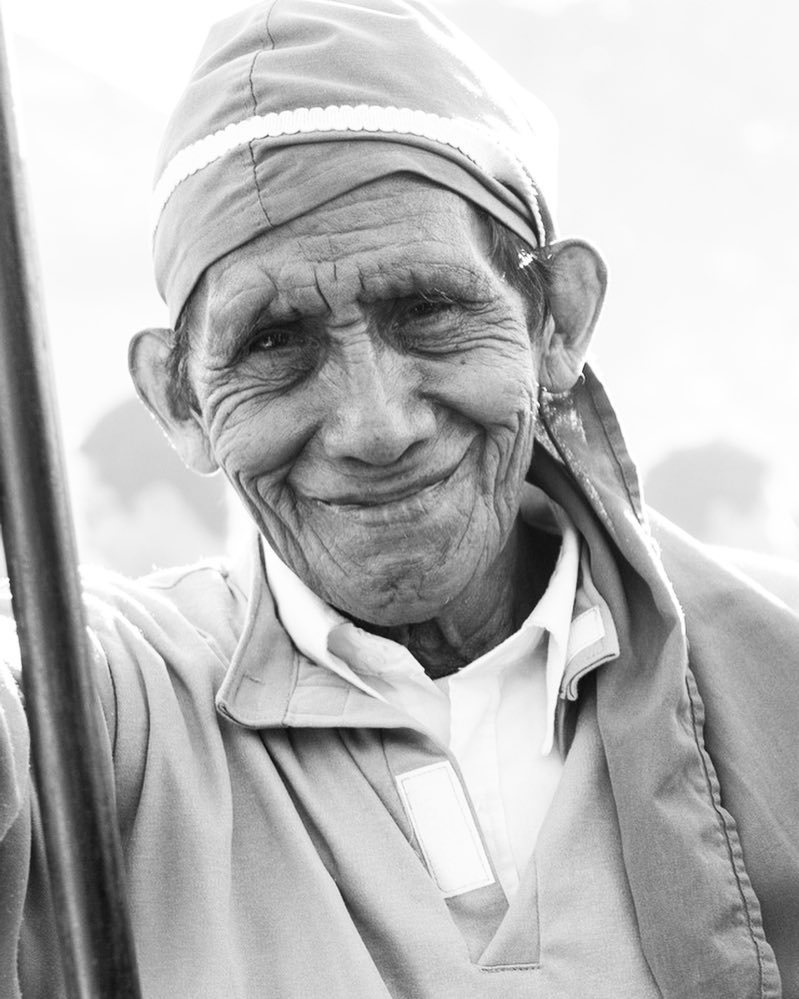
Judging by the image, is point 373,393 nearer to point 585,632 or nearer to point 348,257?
point 348,257

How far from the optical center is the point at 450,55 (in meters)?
2.27

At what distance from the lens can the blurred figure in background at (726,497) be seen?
617 centimetres

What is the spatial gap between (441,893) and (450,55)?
1.27 m

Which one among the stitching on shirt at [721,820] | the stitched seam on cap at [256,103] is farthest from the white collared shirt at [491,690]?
the stitched seam on cap at [256,103]

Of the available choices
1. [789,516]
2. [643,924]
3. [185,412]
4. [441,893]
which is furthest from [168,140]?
[789,516]

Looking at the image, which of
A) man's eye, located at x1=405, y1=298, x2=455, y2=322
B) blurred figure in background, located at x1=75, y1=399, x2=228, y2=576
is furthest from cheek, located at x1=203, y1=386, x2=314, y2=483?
blurred figure in background, located at x1=75, y1=399, x2=228, y2=576

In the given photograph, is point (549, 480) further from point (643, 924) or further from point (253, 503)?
point (643, 924)

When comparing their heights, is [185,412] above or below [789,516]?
above

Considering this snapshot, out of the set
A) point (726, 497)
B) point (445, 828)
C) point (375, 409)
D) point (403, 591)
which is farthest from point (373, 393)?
point (726, 497)

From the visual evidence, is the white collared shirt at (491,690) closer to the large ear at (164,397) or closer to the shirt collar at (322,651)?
the shirt collar at (322,651)

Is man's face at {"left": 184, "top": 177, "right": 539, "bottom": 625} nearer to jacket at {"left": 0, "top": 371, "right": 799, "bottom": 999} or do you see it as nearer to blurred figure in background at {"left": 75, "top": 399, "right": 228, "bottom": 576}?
jacket at {"left": 0, "top": 371, "right": 799, "bottom": 999}

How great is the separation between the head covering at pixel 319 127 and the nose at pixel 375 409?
0.79 ft

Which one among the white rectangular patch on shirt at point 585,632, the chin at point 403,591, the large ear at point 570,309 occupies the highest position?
the large ear at point 570,309

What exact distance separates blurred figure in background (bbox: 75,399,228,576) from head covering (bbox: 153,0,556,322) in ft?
12.5
